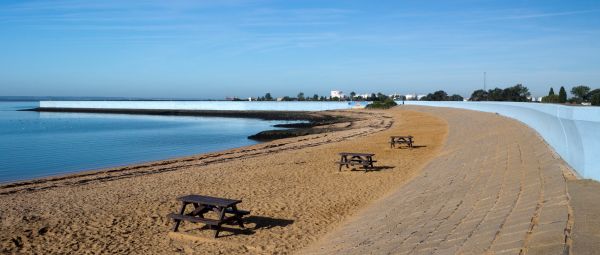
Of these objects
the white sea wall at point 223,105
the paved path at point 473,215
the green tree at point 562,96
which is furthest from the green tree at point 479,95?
the paved path at point 473,215

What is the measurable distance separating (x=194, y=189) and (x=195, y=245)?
16.9ft

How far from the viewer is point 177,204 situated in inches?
429

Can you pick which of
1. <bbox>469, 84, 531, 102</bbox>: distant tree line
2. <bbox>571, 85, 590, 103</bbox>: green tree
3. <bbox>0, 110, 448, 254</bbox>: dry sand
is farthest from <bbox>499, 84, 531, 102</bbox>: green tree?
<bbox>0, 110, 448, 254</bbox>: dry sand

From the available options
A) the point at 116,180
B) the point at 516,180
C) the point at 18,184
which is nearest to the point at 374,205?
the point at 516,180

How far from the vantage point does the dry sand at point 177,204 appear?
7926 millimetres

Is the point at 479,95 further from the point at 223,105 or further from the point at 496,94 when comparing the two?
the point at 223,105

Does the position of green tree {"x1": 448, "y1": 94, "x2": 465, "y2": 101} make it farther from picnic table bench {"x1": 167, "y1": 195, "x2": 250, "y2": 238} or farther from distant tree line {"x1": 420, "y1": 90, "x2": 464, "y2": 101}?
picnic table bench {"x1": 167, "y1": 195, "x2": 250, "y2": 238}

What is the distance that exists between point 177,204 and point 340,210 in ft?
11.9

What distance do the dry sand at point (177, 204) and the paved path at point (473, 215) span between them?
2.74 ft

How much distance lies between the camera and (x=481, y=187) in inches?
352

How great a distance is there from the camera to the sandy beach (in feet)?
19.5

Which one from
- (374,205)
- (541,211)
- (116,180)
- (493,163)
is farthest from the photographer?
(116,180)

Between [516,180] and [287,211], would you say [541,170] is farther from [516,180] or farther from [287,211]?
[287,211]

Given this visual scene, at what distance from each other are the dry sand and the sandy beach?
25mm
